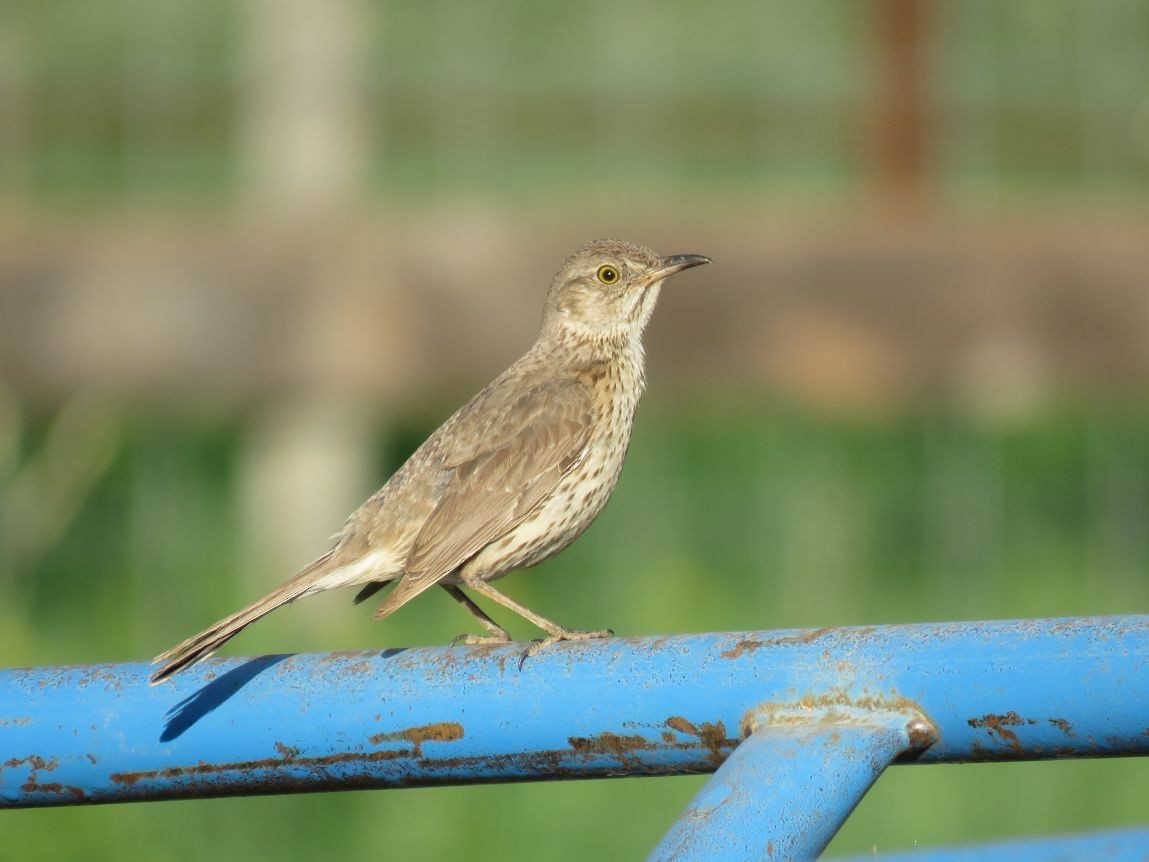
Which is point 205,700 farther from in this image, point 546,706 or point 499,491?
point 499,491

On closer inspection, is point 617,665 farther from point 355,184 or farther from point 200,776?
point 355,184

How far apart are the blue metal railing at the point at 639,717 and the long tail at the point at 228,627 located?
46 mm

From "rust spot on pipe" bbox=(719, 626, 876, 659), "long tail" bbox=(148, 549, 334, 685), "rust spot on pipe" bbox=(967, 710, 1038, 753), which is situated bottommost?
"long tail" bbox=(148, 549, 334, 685)

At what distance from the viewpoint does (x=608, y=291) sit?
5.41 m

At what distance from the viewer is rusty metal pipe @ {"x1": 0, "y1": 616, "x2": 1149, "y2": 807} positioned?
95.9 inches

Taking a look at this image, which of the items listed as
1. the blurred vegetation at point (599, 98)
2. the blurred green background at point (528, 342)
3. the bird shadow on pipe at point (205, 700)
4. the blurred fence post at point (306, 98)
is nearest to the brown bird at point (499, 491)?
the blurred green background at point (528, 342)

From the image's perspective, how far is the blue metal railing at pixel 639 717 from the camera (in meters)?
2.38

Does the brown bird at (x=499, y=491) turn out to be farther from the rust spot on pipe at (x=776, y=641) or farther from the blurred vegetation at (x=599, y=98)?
the blurred vegetation at (x=599, y=98)

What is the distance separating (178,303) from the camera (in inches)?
254

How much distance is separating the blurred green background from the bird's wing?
935 millimetres

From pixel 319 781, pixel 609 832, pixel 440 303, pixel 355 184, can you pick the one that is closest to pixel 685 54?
pixel 355 184

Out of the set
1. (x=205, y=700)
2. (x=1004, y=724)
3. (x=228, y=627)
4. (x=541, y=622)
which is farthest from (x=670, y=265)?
(x=1004, y=724)

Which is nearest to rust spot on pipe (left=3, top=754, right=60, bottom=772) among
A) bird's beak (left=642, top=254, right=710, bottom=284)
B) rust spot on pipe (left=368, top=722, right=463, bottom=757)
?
rust spot on pipe (left=368, top=722, right=463, bottom=757)

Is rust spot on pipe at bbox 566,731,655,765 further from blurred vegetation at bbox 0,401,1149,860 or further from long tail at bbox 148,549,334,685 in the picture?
blurred vegetation at bbox 0,401,1149,860
